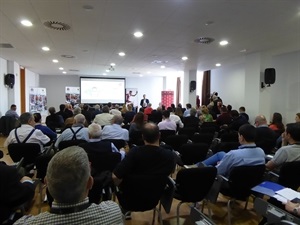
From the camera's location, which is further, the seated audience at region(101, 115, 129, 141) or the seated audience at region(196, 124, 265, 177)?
the seated audience at region(101, 115, 129, 141)

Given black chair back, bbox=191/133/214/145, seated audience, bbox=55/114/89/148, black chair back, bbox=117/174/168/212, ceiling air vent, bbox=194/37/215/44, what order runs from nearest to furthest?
black chair back, bbox=117/174/168/212 → seated audience, bbox=55/114/89/148 → black chair back, bbox=191/133/214/145 → ceiling air vent, bbox=194/37/215/44

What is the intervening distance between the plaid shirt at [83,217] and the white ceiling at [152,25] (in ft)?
11.7

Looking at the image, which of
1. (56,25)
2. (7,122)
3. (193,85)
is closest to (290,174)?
(56,25)

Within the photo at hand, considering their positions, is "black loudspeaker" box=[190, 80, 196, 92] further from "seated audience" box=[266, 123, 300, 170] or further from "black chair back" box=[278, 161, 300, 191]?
"black chair back" box=[278, 161, 300, 191]

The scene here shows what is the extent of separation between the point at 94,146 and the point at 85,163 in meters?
1.86

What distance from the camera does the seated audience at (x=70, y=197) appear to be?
3.48 ft

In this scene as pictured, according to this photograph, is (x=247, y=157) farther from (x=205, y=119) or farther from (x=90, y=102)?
(x=90, y=102)

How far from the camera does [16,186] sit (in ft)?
5.41

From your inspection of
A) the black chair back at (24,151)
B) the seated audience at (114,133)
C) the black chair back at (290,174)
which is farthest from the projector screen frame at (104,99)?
the black chair back at (290,174)

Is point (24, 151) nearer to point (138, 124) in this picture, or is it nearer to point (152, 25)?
point (138, 124)

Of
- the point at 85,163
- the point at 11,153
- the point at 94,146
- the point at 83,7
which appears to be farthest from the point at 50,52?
the point at 85,163

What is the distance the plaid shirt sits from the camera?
105cm

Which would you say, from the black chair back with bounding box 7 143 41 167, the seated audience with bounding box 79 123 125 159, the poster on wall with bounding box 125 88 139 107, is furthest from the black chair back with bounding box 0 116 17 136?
the poster on wall with bounding box 125 88 139 107

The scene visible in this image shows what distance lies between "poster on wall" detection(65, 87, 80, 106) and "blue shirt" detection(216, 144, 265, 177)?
14308mm
